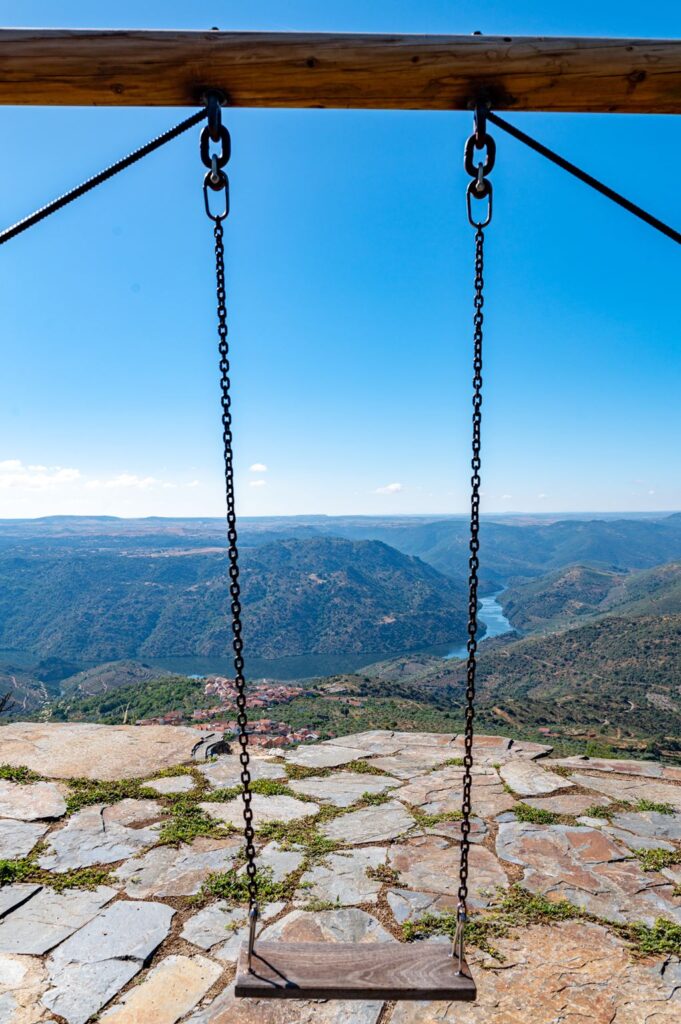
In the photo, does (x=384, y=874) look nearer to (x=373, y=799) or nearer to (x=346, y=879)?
(x=346, y=879)

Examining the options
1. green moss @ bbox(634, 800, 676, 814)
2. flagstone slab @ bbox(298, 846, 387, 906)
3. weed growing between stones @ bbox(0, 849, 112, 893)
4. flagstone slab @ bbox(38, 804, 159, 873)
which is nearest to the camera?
flagstone slab @ bbox(298, 846, 387, 906)

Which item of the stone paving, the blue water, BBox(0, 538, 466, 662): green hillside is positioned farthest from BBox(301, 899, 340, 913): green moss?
BBox(0, 538, 466, 662): green hillside

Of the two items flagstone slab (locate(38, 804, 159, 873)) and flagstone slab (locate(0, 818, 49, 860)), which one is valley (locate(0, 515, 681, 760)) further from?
flagstone slab (locate(0, 818, 49, 860))

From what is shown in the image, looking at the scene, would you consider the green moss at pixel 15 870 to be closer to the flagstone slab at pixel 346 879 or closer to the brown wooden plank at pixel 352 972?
the flagstone slab at pixel 346 879

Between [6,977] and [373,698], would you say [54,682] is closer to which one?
[373,698]

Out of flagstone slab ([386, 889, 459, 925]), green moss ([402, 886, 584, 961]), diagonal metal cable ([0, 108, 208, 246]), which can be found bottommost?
flagstone slab ([386, 889, 459, 925])

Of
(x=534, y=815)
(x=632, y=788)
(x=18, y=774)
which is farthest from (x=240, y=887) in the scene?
(x=632, y=788)

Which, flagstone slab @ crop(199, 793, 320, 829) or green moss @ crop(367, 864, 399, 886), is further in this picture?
flagstone slab @ crop(199, 793, 320, 829)
